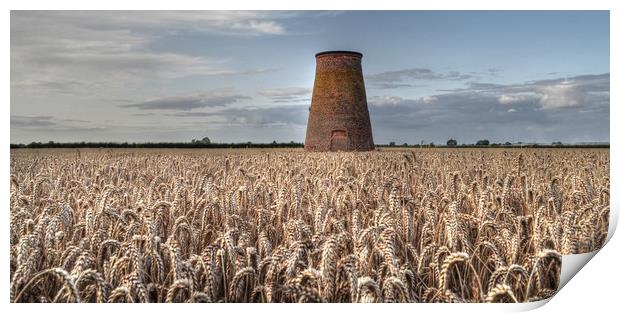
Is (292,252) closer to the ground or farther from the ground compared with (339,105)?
closer to the ground

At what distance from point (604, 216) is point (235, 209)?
3474 millimetres

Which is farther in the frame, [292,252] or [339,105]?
[339,105]

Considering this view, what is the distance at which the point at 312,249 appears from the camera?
3.55 metres

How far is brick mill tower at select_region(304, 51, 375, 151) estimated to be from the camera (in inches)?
968

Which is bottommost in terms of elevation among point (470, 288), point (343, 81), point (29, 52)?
point (470, 288)

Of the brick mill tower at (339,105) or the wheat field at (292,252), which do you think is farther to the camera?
the brick mill tower at (339,105)

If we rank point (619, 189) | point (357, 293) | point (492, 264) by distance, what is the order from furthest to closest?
point (619, 189), point (492, 264), point (357, 293)

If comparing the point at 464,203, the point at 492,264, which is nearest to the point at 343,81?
the point at 464,203

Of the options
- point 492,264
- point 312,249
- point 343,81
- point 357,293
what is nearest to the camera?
point 357,293

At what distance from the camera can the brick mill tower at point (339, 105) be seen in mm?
24578

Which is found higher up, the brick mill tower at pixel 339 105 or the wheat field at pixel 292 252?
the brick mill tower at pixel 339 105

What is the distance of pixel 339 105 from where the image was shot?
969 inches
